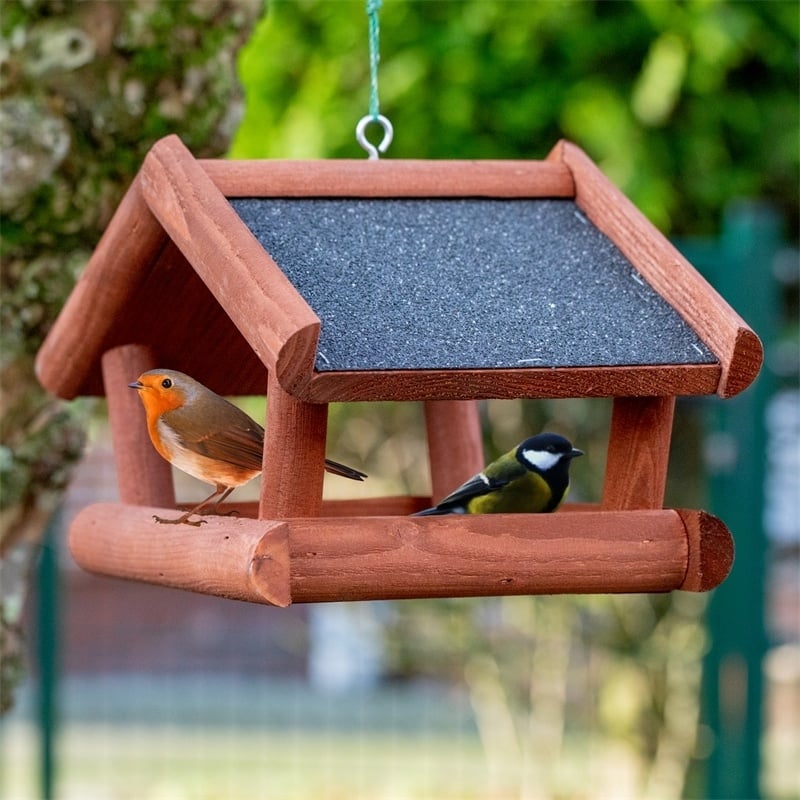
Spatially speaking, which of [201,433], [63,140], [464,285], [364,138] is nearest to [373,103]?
[364,138]

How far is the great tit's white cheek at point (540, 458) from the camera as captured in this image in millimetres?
2523

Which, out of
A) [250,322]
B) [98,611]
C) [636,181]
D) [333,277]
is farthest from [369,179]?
[98,611]

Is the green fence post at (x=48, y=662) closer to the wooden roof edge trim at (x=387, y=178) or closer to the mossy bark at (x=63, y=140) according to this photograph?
the mossy bark at (x=63, y=140)

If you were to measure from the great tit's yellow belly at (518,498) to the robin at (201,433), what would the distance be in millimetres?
246

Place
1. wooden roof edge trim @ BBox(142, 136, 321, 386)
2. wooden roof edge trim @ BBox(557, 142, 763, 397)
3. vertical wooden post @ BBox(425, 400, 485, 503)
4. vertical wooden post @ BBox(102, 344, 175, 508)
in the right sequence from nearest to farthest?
wooden roof edge trim @ BBox(142, 136, 321, 386)
wooden roof edge trim @ BBox(557, 142, 763, 397)
vertical wooden post @ BBox(102, 344, 175, 508)
vertical wooden post @ BBox(425, 400, 485, 503)

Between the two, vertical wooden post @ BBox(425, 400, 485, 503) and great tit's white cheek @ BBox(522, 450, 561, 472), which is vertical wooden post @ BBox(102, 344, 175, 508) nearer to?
vertical wooden post @ BBox(425, 400, 485, 503)

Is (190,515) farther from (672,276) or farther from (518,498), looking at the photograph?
(672,276)

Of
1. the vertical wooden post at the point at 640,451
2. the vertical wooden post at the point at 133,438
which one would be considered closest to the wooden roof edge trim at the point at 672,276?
the vertical wooden post at the point at 640,451

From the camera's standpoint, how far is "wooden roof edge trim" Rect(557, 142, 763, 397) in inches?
87.6

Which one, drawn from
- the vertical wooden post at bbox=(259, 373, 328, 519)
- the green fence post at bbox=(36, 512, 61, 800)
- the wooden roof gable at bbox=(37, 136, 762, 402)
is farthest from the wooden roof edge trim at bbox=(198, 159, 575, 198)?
the green fence post at bbox=(36, 512, 61, 800)

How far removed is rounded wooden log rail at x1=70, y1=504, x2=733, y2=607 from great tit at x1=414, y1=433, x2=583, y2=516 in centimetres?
21

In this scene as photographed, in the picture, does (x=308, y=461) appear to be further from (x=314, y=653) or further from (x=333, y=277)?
(x=314, y=653)

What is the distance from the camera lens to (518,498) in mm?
2521

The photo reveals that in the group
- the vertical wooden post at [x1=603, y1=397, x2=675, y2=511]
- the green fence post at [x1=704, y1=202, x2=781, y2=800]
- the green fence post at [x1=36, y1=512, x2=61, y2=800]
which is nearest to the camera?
the vertical wooden post at [x1=603, y1=397, x2=675, y2=511]
